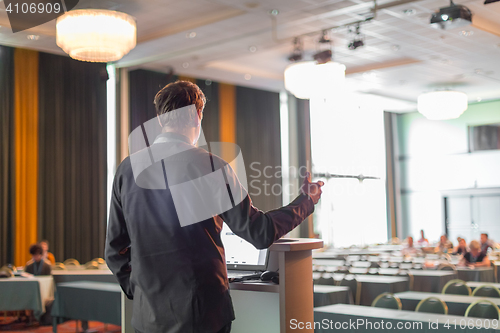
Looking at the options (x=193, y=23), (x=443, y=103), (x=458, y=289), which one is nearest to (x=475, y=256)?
(x=458, y=289)

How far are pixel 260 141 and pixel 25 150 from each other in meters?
6.43

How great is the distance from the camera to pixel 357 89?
51.1ft

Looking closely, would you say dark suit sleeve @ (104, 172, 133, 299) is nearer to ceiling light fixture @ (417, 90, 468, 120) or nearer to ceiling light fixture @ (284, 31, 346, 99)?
ceiling light fixture @ (284, 31, 346, 99)

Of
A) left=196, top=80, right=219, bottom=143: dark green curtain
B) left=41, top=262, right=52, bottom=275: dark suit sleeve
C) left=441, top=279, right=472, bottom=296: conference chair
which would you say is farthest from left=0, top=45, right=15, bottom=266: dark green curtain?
left=441, top=279, right=472, bottom=296: conference chair

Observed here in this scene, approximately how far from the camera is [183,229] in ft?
6.25

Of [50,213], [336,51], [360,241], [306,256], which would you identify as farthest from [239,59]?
[306,256]

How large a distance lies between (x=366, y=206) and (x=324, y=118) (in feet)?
12.3

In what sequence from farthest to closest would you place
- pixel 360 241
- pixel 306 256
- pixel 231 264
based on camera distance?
pixel 360 241 → pixel 231 264 → pixel 306 256

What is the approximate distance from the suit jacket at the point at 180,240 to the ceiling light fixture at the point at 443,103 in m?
12.3

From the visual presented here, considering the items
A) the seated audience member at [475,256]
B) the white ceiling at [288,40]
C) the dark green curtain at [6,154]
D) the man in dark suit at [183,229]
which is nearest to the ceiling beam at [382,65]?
the white ceiling at [288,40]

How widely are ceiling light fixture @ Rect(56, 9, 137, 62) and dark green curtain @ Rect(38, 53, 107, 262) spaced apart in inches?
141

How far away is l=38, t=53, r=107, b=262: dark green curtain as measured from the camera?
1107 centimetres

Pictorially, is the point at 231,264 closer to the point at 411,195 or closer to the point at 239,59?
the point at 239,59

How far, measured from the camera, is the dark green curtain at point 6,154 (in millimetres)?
10375
